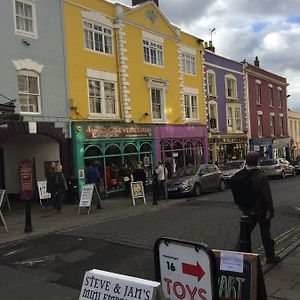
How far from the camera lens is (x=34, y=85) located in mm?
19562

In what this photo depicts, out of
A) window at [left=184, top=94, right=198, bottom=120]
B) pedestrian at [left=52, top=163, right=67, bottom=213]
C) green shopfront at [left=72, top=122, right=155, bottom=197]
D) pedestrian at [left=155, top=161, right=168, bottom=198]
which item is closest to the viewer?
pedestrian at [left=52, top=163, right=67, bottom=213]

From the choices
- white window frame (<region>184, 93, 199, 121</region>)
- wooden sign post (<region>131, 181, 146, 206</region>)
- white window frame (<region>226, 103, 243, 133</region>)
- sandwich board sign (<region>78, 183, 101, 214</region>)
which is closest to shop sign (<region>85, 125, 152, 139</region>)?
wooden sign post (<region>131, 181, 146, 206</region>)

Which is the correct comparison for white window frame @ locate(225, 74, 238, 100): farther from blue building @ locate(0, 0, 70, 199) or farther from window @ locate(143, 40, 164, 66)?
blue building @ locate(0, 0, 70, 199)

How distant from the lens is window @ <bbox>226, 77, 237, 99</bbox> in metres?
37.1

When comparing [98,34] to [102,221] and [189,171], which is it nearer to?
[189,171]

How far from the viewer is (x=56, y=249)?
9.97m

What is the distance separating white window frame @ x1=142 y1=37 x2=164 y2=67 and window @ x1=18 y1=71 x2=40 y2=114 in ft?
27.8

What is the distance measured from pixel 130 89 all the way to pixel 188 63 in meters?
7.62

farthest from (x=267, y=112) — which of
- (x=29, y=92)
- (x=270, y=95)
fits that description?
(x=29, y=92)

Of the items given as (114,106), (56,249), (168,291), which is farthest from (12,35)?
(168,291)

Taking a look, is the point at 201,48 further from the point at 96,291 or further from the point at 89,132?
the point at 96,291

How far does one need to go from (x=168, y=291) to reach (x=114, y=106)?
65.9 feet

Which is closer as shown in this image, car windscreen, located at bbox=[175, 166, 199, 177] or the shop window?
the shop window

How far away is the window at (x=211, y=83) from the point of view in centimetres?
3403
